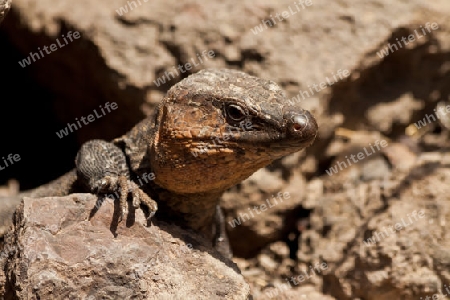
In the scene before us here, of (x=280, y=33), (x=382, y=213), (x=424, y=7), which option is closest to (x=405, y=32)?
(x=424, y=7)

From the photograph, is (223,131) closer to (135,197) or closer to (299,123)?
(299,123)

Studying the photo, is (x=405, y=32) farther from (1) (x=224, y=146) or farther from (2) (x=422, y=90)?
(1) (x=224, y=146)

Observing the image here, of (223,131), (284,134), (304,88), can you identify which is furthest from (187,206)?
(304,88)

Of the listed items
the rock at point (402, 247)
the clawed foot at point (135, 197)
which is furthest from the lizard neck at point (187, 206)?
the rock at point (402, 247)

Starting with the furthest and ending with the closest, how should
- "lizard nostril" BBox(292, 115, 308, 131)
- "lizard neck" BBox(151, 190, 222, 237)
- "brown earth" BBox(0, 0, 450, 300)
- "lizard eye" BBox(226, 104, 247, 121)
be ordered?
"brown earth" BBox(0, 0, 450, 300), "lizard neck" BBox(151, 190, 222, 237), "lizard eye" BBox(226, 104, 247, 121), "lizard nostril" BBox(292, 115, 308, 131)

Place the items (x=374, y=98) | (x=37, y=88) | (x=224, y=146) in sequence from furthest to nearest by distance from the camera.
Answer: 1. (x=37, y=88)
2. (x=374, y=98)
3. (x=224, y=146)

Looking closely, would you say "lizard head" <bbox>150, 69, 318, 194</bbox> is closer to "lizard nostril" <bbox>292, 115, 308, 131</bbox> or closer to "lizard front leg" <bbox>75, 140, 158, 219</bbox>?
"lizard nostril" <bbox>292, 115, 308, 131</bbox>

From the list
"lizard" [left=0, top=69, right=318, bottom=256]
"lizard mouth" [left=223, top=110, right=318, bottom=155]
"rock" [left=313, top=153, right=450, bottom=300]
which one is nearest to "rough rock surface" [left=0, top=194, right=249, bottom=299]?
"lizard" [left=0, top=69, right=318, bottom=256]
